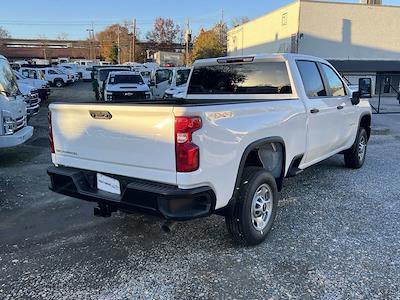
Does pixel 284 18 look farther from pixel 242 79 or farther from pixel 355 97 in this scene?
pixel 242 79

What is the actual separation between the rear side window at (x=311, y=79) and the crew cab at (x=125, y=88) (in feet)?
37.5

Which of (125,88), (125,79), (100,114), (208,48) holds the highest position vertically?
(208,48)

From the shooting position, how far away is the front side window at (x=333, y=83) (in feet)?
19.3

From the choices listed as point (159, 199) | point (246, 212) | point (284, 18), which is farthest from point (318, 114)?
point (284, 18)

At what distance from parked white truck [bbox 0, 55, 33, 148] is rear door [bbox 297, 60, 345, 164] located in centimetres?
490

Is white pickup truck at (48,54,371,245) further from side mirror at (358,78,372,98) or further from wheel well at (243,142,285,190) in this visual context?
side mirror at (358,78,372,98)

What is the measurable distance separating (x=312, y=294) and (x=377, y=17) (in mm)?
36016

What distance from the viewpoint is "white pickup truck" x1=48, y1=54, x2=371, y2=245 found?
3.25 metres

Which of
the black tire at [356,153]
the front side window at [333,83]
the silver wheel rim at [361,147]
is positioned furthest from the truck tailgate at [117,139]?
the silver wheel rim at [361,147]

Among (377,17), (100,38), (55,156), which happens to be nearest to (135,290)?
(55,156)

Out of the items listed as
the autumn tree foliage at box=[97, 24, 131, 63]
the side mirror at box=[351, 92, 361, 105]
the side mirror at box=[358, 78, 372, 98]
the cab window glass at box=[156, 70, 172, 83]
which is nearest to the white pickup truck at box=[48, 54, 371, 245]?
the side mirror at box=[351, 92, 361, 105]

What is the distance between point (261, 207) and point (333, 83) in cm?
287

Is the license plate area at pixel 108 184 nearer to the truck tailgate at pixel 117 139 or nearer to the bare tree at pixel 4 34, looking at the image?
the truck tailgate at pixel 117 139

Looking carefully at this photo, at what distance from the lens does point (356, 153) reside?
7.07m
